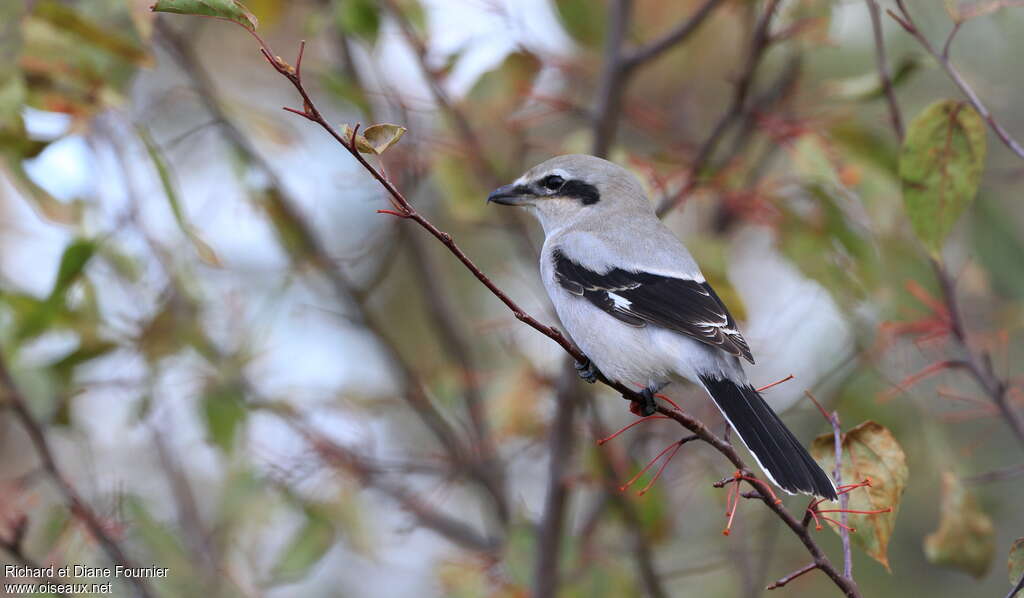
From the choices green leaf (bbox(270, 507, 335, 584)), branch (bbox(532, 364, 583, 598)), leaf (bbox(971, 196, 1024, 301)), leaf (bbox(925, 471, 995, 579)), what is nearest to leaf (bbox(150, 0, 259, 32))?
branch (bbox(532, 364, 583, 598))

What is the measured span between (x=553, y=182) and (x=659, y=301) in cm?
77

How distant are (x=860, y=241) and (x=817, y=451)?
156cm

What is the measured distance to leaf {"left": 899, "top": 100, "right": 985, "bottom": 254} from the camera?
8.67 feet

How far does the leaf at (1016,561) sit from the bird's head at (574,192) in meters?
1.94

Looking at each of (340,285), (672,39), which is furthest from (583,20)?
(340,285)

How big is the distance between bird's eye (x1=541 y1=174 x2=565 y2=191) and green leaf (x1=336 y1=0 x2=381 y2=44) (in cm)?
79

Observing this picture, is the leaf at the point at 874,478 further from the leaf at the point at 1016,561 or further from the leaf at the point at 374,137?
the leaf at the point at 374,137

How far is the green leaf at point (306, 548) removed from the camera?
11.7 ft

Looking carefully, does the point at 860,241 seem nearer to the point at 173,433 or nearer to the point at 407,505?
the point at 407,505

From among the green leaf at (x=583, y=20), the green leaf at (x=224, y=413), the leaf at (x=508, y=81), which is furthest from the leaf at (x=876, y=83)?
the green leaf at (x=224, y=413)

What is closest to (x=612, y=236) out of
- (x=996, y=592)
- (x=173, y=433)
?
(x=173, y=433)

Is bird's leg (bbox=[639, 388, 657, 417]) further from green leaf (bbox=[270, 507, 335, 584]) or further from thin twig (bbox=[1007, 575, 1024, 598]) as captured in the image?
green leaf (bbox=[270, 507, 335, 584])

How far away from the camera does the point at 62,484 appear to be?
2.83 metres

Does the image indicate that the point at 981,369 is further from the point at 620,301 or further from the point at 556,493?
the point at 556,493
